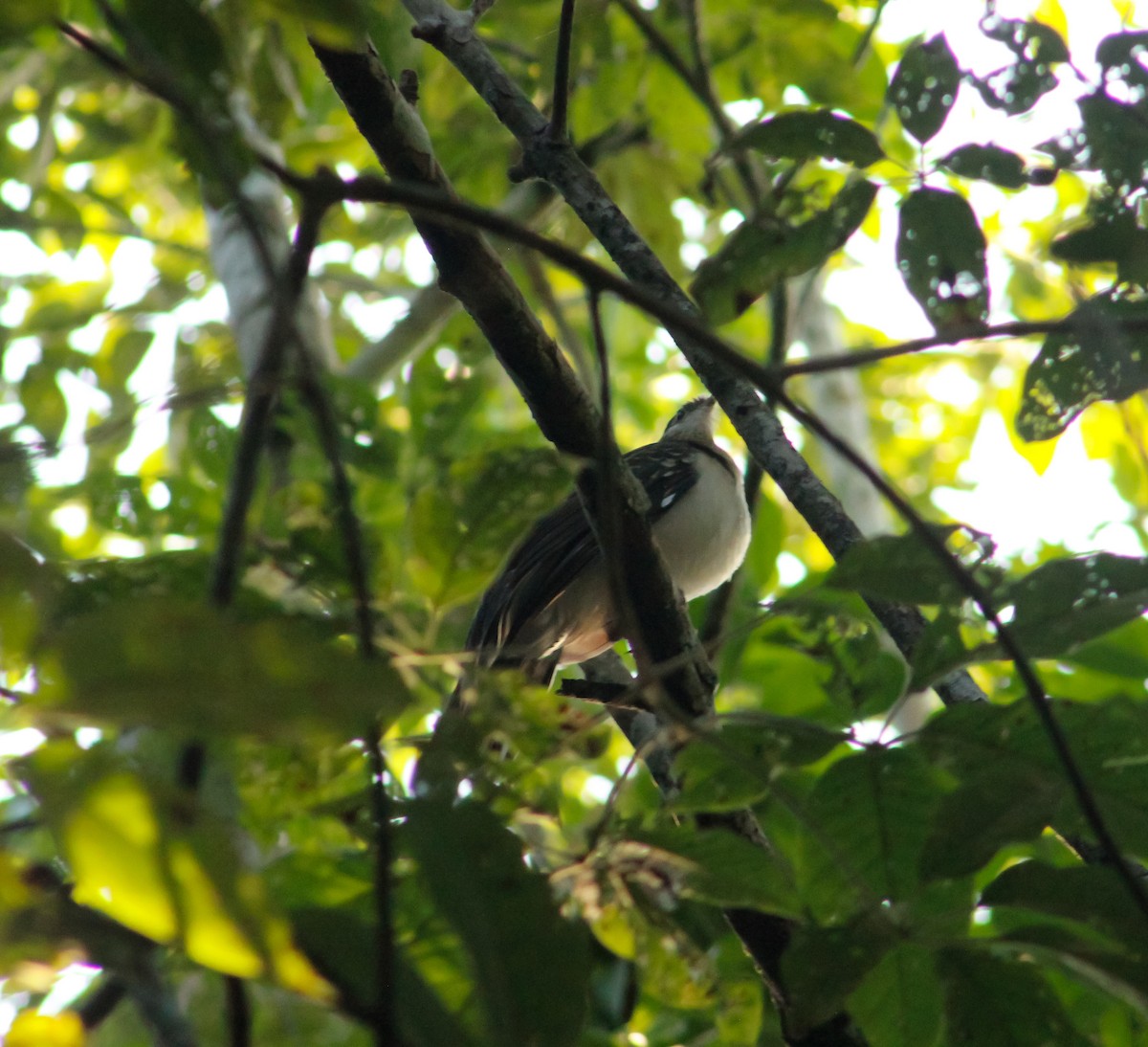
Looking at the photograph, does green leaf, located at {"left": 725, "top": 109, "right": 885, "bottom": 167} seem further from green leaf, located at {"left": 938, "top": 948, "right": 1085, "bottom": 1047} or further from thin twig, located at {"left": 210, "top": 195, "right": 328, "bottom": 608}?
green leaf, located at {"left": 938, "top": 948, "right": 1085, "bottom": 1047}

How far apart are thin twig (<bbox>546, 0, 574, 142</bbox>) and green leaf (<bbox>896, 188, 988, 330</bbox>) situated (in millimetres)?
996

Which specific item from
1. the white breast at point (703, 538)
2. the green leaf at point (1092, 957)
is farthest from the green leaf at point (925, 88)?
the white breast at point (703, 538)

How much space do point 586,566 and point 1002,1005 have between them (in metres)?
3.10

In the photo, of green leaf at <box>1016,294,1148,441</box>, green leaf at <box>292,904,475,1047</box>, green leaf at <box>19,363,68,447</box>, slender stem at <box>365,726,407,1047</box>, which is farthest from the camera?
green leaf at <box>19,363,68,447</box>

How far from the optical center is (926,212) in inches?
89.7

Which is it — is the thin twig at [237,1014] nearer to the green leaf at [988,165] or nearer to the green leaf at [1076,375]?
the green leaf at [1076,375]

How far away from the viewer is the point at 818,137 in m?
2.36

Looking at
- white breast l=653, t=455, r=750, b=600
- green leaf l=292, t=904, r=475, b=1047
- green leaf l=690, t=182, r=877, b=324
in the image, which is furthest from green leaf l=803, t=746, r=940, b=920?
white breast l=653, t=455, r=750, b=600

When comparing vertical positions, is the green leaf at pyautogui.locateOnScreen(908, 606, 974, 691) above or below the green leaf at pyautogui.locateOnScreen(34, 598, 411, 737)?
above

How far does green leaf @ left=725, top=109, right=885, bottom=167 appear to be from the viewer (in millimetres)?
2352

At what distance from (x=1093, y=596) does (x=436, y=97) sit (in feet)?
15.1

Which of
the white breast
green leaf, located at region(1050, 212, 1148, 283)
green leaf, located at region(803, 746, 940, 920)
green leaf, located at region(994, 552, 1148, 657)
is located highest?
the white breast

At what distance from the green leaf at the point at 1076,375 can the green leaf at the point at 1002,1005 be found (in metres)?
0.95

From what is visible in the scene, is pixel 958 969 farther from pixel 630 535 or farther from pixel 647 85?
pixel 647 85
